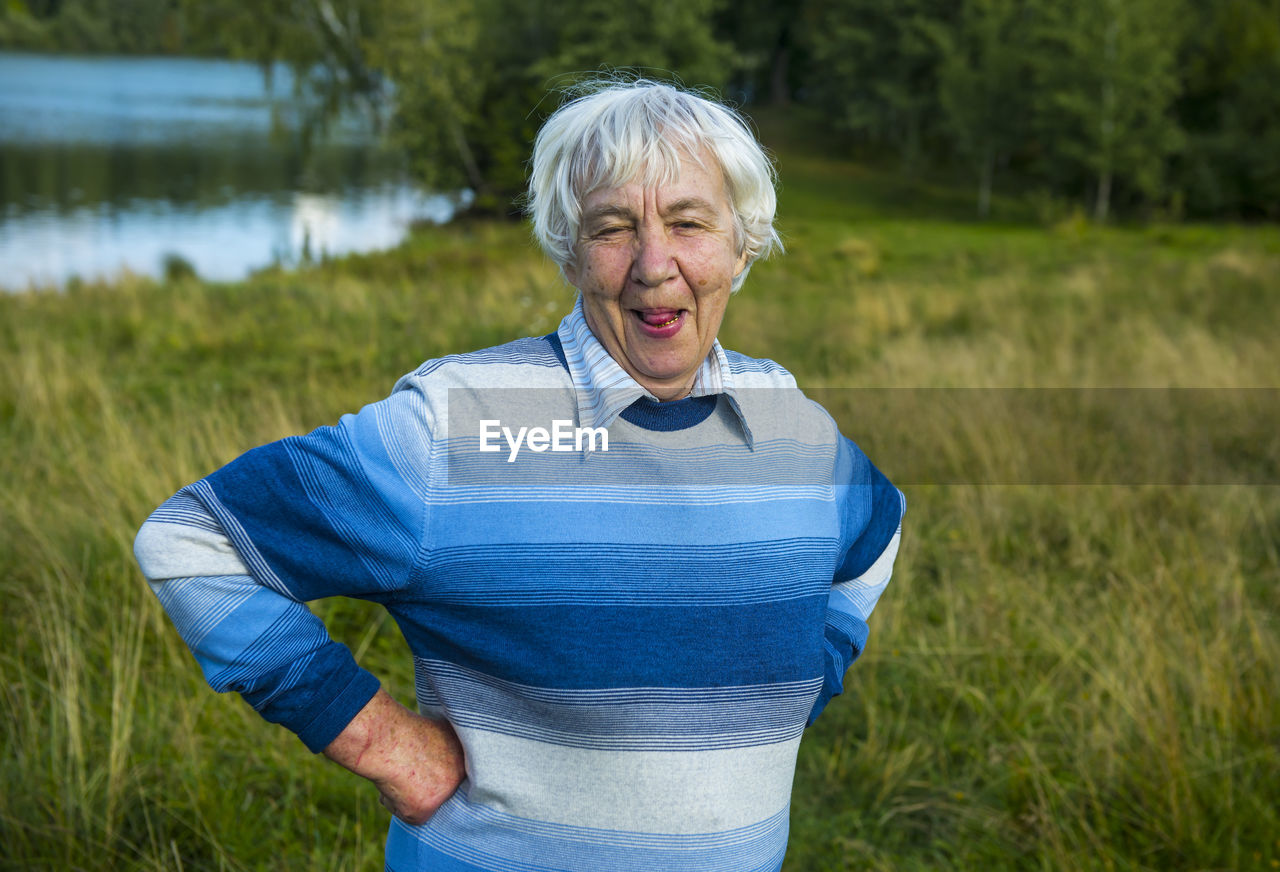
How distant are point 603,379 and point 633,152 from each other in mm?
373

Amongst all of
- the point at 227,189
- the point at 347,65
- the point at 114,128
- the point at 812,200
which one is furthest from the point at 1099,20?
the point at 114,128

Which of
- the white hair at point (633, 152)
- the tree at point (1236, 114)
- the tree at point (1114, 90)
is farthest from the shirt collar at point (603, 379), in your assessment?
the tree at point (1236, 114)

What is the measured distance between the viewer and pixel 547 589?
4.76 feet

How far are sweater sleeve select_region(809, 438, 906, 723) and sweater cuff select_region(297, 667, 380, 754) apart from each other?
2.60 feet

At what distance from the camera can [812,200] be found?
32156mm

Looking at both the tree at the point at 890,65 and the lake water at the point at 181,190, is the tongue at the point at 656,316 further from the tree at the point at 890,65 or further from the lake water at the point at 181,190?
the tree at the point at 890,65

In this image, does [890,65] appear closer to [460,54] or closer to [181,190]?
[460,54]

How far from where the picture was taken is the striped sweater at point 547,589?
4.63 feet

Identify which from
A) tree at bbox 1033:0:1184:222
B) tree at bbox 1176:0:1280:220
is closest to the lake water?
tree at bbox 1033:0:1184:222

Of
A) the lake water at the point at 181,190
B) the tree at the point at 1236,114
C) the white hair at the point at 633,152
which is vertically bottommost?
the lake water at the point at 181,190

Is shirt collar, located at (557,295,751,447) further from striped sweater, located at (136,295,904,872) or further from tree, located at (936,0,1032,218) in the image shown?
tree, located at (936,0,1032,218)

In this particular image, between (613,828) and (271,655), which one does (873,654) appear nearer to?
(613,828)

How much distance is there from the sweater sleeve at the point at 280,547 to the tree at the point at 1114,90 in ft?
94.4

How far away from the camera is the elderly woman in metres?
1.42
